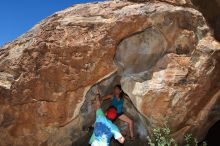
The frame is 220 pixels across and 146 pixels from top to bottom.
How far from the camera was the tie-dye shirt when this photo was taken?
7582 mm

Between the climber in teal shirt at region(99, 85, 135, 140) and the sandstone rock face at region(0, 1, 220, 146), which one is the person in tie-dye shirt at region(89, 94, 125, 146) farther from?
the sandstone rock face at region(0, 1, 220, 146)

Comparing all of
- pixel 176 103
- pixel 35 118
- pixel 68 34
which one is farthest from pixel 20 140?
pixel 176 103

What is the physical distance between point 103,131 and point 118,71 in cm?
137

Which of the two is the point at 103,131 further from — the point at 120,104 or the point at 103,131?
the point at 120,104

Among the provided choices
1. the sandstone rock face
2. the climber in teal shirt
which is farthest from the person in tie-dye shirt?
the sandstone rock face

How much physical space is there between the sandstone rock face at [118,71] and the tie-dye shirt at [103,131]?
2.05 feet

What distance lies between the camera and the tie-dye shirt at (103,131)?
758 cm

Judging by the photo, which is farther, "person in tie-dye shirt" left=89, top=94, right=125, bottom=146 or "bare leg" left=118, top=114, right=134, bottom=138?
"bare leg" left=118, top=114, right=134, bottom=138

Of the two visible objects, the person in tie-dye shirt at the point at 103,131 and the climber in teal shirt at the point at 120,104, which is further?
the climber in teal shirt at the point at 120,104

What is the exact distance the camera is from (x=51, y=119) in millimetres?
8016

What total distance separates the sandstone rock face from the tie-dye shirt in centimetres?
62

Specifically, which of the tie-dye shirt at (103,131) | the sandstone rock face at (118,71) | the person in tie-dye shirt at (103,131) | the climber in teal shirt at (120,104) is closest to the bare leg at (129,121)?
the climber in teal shirt at (120,104)

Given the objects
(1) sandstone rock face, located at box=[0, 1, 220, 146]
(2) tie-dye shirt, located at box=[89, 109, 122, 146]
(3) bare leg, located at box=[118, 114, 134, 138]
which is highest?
(1) sandstone rock face, located at box=[0, 1, 220, 146]

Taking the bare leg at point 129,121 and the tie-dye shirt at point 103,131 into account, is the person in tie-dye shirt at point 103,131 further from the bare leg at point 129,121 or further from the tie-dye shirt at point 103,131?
the bare leg at point 129,121
